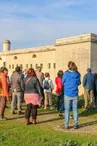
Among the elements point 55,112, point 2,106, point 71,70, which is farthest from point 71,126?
point 55,112

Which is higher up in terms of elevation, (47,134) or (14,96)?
(14,96)

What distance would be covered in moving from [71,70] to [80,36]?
70.5ft

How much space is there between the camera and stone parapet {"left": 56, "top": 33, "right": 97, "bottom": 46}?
31.7 metres

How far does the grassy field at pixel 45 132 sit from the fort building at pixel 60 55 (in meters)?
16.9

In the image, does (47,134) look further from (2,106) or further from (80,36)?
(80,36)

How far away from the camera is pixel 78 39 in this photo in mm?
32781

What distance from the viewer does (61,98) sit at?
14.8 metres

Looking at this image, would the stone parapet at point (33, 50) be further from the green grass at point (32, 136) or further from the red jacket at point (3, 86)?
the green grass at point (32, 136)

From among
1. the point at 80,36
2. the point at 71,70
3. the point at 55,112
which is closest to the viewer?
the point at 71,70

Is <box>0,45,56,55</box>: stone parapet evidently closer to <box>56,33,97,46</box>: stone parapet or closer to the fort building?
the fort building

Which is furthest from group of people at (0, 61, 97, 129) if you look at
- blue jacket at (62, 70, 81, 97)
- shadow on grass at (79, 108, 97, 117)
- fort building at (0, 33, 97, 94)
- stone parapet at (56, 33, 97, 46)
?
stone parapet at (56, 33, 97, 46)

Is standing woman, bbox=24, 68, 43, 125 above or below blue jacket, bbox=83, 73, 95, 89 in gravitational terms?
below

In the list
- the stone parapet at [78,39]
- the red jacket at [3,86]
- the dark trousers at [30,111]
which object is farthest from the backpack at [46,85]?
the stone parapet at [78,39]

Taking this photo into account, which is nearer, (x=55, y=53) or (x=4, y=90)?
(x=4, y=90)
